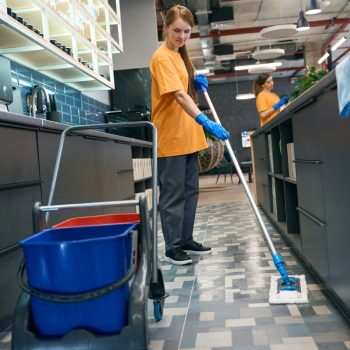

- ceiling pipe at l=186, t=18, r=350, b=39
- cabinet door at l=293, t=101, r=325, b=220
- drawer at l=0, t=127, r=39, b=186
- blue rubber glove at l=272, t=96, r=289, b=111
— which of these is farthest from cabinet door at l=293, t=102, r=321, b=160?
ceiling pipe at l=186, t=18, r=350, b=39

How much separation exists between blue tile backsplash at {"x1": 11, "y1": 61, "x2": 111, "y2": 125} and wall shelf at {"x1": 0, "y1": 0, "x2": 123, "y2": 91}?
0.06 m

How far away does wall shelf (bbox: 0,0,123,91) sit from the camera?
2.76m

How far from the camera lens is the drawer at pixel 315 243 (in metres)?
1.67

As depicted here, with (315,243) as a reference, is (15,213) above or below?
above

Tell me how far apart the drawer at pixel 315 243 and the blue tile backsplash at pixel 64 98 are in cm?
220

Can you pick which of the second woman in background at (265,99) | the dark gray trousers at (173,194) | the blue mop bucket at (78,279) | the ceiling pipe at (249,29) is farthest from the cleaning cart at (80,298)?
the ceiling pipe at (249,29)

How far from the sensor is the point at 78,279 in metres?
1.11

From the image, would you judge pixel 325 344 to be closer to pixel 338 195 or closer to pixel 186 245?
pixel 338 195

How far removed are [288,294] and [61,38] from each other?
2670 mm

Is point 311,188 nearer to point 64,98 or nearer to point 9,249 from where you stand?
point 9,249

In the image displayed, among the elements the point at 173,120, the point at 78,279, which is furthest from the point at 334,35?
the point at 78,279

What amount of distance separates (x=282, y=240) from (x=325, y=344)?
172 centimetres

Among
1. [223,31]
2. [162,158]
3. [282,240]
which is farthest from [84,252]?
[223,31]

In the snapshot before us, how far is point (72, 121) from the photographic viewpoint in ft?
14.1
